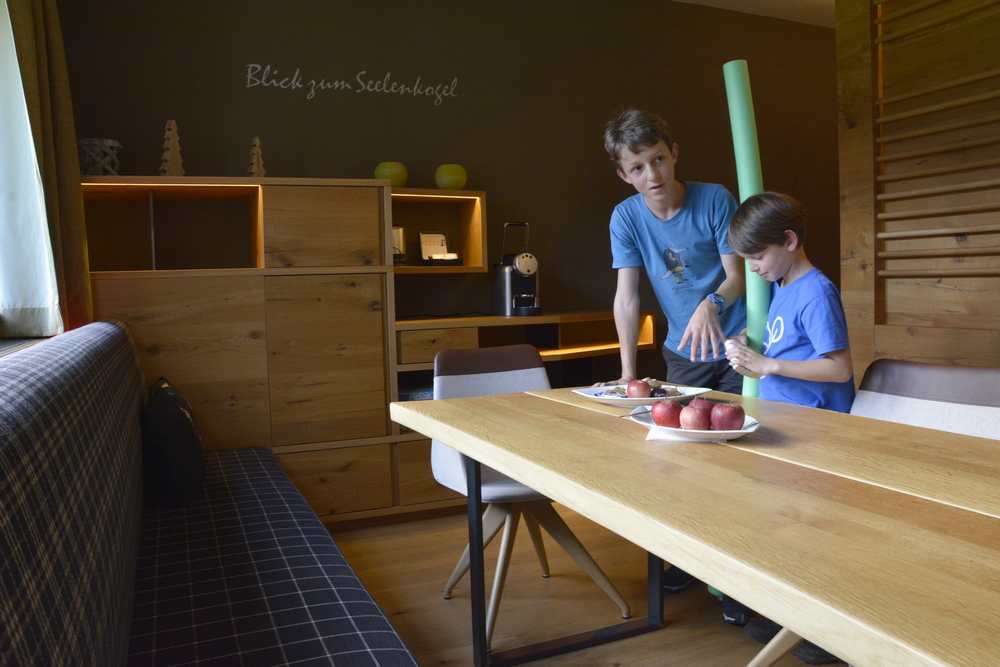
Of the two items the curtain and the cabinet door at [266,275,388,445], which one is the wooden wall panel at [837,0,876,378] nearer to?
the cabinet door at [266,275,388,445]

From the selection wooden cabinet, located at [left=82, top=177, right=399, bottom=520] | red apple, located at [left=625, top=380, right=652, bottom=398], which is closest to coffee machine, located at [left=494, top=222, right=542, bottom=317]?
wooden cabinet, located at [left=82, top=177, right=399, bottom=520]

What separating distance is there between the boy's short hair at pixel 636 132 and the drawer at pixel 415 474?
5.40ft

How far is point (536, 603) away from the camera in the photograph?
8.43 ft

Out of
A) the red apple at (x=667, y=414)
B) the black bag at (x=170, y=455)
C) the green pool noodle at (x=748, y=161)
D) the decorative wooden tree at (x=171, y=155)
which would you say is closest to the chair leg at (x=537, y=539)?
the green pool noodle at (x=748, y=161)

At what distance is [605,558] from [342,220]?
1.66 meters

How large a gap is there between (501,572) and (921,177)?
2257 millimetres

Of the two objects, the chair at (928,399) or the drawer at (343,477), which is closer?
the chair at (928,399)

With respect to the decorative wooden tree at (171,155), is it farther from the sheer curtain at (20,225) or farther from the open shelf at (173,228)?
the sheer curtain at (20,225)

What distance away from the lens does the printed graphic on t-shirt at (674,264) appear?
252 cm

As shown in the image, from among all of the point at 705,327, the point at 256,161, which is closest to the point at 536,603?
the point at 705,327

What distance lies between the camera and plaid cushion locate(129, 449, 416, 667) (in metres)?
1.42

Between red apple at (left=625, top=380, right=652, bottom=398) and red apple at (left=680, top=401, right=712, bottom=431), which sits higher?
red apple at (left=680, top=401, right=712, bottom=431)

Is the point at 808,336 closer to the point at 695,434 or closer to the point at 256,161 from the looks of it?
the point at 695,434

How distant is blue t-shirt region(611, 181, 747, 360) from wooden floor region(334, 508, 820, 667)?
775mm
